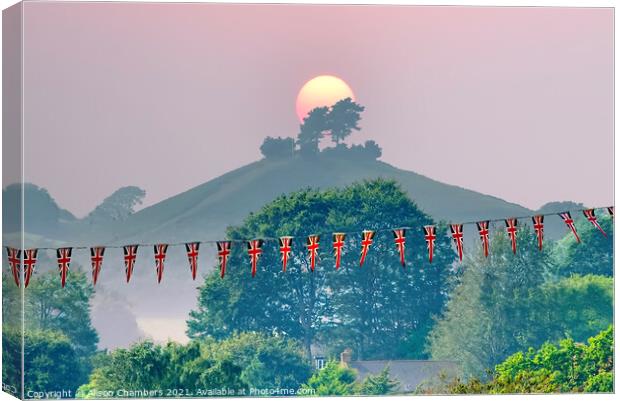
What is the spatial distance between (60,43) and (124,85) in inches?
103

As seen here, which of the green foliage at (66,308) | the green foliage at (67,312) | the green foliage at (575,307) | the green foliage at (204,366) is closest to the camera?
the green foliage at (204,366)

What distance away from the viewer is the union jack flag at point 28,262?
62.2 m

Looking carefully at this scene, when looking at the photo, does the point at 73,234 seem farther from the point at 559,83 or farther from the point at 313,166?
the point at 559,83

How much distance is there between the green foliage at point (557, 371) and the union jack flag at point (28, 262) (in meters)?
11.9

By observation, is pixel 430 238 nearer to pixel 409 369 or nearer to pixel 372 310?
pixel 409 369

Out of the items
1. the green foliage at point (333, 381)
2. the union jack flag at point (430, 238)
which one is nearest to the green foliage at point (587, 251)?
the union jack flag at point (430, 238)

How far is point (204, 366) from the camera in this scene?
65.2 meters

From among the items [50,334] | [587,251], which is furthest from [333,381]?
[587,251]

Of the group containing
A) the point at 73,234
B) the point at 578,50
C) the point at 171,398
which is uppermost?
the point at 578,50

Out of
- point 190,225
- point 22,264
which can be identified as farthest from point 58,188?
point 190,225

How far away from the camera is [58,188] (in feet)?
211

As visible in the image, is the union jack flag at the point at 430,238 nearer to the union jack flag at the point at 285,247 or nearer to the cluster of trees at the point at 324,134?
the cluster of trees at the point at 324,134

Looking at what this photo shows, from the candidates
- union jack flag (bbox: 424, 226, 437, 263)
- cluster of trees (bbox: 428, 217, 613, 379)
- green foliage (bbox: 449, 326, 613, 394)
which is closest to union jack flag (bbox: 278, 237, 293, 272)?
union jack flag (bbox: 424, 226, 437, 263)

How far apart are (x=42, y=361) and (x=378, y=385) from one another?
9.75 m
